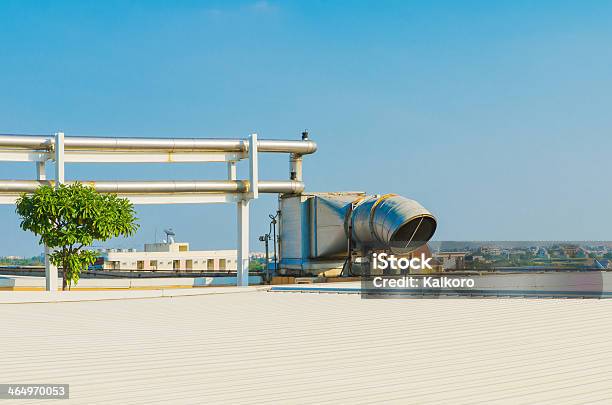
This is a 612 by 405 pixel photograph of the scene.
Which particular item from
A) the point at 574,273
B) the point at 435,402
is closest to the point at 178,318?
the point at 435,402

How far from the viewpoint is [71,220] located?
30781 millimetres

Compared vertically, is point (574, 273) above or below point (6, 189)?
below

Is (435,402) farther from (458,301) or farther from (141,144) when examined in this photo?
(141,144)

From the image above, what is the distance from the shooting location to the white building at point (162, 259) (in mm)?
71812

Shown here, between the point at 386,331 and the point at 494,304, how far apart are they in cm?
706

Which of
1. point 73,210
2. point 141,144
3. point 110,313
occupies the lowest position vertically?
point 110,313

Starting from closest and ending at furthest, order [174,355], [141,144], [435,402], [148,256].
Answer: [435,402] → [174,355] → [141,144] → [148,256]

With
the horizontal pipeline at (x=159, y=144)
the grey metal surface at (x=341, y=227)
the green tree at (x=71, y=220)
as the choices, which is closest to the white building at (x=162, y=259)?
the grey metal surface at (x=341, y=227)

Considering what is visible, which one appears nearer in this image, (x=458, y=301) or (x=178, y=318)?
(x=178, y=318)

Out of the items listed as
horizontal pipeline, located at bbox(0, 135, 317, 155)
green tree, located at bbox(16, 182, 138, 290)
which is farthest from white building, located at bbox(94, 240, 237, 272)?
green tree, located at bbox(16, 182, 138, 290)

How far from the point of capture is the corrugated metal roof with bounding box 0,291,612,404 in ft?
28.3

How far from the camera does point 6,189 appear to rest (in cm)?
3222

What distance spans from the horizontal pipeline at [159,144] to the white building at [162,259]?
35824 mm

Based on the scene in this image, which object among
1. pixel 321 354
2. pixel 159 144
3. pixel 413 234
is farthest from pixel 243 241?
pixel 321 354
